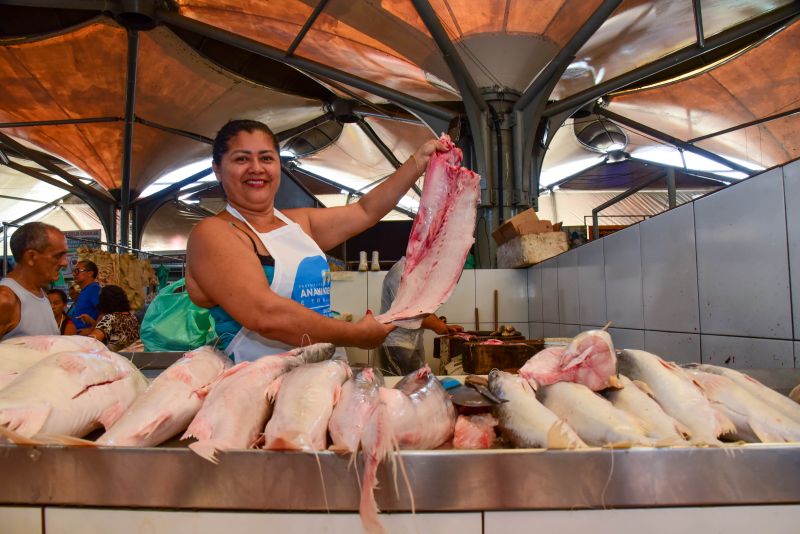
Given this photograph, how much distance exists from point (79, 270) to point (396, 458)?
6664 mm

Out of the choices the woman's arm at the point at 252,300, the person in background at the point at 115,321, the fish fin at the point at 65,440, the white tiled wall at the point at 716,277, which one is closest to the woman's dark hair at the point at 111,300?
the person in background at the point at 115,321

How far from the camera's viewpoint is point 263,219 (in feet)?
6.95

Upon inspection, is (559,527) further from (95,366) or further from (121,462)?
(95,366)

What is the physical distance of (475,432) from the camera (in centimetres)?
132

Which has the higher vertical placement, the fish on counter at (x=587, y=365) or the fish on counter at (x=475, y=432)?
the fish on counter at (x=587, y=365)

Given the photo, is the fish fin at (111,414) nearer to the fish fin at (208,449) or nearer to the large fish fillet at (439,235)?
the fish fin at (208,449)

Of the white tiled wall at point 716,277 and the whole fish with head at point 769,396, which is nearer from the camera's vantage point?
the whole fish with head at point 769,396

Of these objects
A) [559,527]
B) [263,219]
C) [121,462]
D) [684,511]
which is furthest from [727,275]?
[121,462]

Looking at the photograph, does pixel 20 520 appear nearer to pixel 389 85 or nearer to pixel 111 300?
pixel 111 300

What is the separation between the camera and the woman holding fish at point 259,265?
1.76 metres

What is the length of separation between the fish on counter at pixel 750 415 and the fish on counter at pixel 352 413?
0.88 metres

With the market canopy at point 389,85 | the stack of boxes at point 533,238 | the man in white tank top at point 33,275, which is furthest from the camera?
the market canopy at point 389,85

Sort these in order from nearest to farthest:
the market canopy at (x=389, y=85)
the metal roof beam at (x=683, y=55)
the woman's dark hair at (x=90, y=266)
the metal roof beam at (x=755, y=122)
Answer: the woman's dark hair at (x=90, y=266) → the metal roof beam at (x=683, y=55) → the market canopy at (x=389, y=85) → the metal roof beam at (x=755, y=122)

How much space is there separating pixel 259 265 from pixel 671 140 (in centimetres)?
1365
